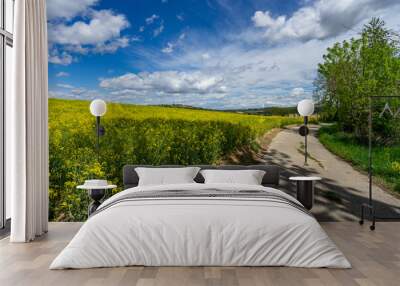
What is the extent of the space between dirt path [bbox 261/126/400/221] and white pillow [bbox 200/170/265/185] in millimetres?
819

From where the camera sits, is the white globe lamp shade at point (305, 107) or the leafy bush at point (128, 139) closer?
the white globe lamp shade at point (305, 107)

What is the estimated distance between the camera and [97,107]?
20.0 feet

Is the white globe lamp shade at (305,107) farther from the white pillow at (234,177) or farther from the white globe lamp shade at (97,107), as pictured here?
the white globe lamp shade at (97,107)

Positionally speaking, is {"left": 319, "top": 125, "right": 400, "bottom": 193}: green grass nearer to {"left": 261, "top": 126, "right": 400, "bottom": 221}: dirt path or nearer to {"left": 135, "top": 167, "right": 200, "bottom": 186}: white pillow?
{"left": 261, "top": 126, "right": 400, "bottom": 221}: dirt path

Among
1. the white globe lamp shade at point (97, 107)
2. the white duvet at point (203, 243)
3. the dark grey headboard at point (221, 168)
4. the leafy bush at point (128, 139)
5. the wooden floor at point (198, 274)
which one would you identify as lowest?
the wooden floor at point (198, 274)

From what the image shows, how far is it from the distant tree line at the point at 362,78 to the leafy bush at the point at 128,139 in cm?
70

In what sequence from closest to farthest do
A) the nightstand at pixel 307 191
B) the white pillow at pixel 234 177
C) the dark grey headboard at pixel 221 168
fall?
the white pillow at pixel 234 177 < the nightstand at pixel 307 191 < the dark grey headboard at pixel 221 168

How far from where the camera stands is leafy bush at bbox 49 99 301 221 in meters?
6.39

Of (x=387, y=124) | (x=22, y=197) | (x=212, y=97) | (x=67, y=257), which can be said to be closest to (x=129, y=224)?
(x=67, y=257)

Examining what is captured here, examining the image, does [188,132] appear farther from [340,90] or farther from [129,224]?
[129,224]

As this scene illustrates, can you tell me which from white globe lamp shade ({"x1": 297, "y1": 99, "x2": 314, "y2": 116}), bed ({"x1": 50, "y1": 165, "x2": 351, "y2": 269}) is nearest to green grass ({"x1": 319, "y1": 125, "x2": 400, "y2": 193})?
white globe lamp shade ({"x1": 297, "y1": 99, "x2": 314, "y2": 116})

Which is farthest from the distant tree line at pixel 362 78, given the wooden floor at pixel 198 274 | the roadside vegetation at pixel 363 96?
the wooden floor at pixel 198 274

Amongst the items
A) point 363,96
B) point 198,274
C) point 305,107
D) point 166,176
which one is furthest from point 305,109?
point 198,274

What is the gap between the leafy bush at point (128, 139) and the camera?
21.0 ft
